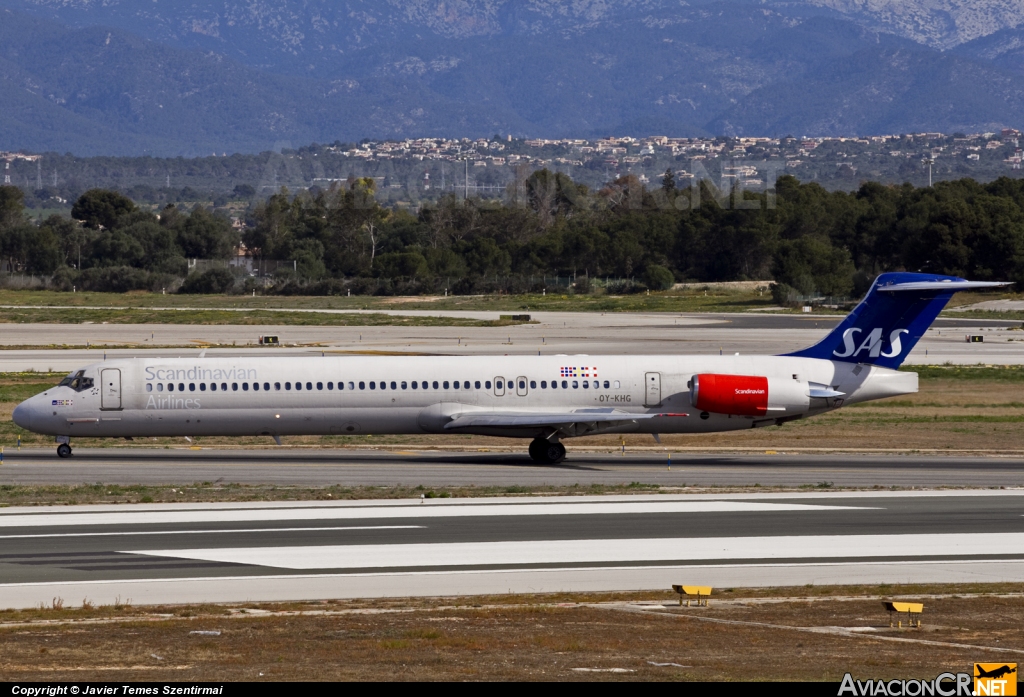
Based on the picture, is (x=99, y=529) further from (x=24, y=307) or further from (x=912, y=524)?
(x=24, y=307)

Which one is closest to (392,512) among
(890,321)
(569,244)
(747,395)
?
(747,395)

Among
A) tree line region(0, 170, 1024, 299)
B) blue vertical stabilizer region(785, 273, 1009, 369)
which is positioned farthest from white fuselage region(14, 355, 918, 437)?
tree line region(0, 170, 1024, 299)

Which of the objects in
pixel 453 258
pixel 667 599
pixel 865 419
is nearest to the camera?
pixel 667 599

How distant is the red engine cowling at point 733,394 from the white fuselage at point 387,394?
37 centimetres

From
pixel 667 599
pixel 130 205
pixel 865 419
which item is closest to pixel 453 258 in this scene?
pixel 130 205

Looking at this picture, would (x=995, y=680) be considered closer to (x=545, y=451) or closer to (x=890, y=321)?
(x=545, y=451)

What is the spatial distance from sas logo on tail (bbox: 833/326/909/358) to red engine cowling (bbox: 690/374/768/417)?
3.04m

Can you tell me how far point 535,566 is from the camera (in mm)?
23672

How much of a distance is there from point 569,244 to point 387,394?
110m

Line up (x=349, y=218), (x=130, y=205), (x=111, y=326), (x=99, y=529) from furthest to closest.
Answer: (x=130, y=205), (x=349, y=218), (x=111, y=326), (x=99, y=529)

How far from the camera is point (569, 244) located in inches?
5778

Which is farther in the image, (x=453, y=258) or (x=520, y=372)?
(x=453, y=258)

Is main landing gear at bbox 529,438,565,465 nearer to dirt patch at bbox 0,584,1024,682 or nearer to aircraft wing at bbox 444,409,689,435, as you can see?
aircraft wing at bbox 444,409,689,435

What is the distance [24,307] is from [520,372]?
82375 mm
